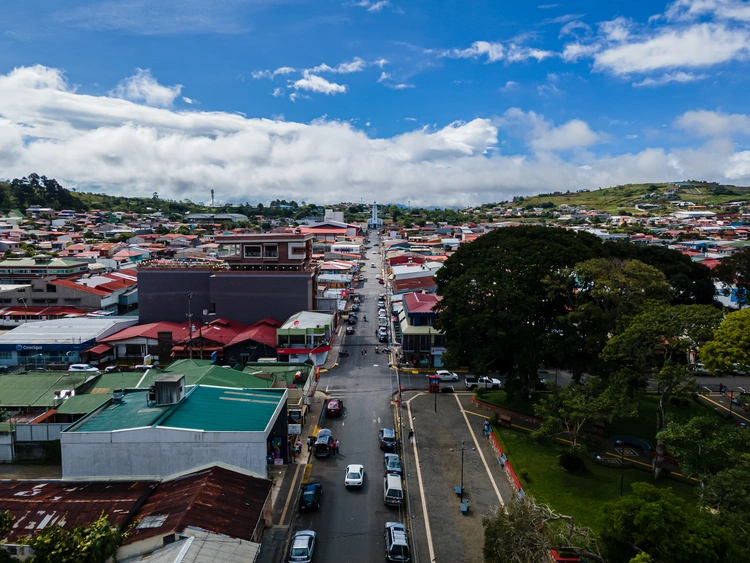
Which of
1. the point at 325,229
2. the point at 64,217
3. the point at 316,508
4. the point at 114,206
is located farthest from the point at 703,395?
the point at 114,206

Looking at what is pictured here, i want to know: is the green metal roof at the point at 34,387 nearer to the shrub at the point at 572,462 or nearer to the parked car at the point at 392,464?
the parked car at the point at 392,464

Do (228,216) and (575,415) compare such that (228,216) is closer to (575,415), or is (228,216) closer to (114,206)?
(114,206)

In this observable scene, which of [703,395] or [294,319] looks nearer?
[703,395]

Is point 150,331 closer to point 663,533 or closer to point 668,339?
point 668,339

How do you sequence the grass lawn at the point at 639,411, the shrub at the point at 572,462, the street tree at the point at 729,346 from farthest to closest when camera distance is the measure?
1. the grass lawn at the point at 639,411
2. the shrub at the point at 572,462
3. the street tree at the point at 729,346

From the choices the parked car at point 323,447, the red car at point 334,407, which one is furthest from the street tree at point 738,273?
the parked car at point 323,447

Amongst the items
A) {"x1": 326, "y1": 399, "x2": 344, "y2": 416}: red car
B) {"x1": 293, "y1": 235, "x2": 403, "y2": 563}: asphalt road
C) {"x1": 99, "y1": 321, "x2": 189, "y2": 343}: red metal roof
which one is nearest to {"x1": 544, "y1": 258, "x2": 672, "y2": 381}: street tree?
{"x1": 293, "y1": 235, "x2": 403, "y2": 563}: asphalt road

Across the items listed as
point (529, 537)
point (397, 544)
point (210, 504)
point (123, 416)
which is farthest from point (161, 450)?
point (529, 537)
